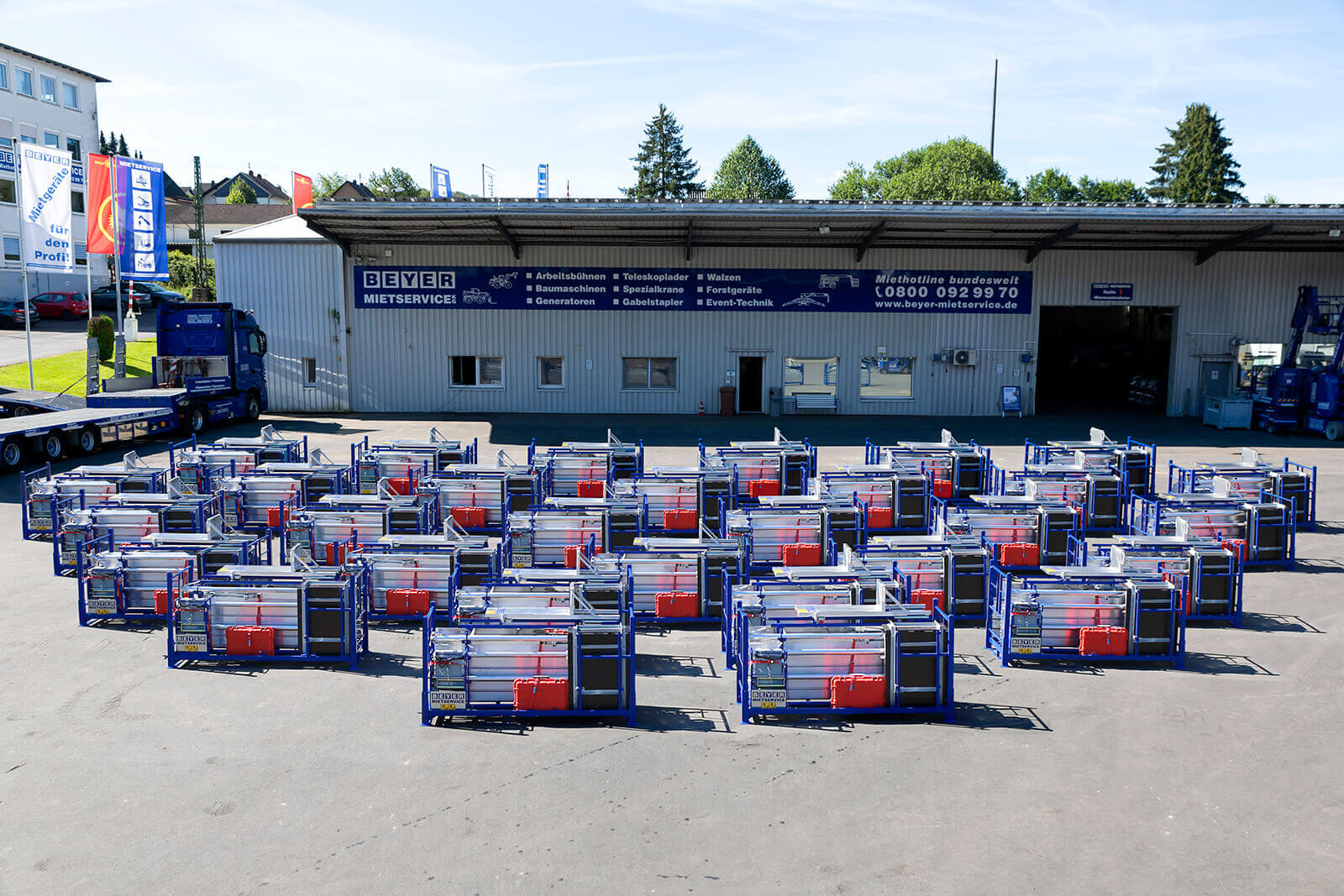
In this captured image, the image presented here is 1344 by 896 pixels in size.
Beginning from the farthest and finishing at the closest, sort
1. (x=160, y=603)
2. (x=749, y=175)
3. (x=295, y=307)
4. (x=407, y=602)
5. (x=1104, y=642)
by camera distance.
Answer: (x=749, y=175) < (x=295, y=307) < (x=407, y=602) < (x=160, y=603) < (x=1104, y=642)

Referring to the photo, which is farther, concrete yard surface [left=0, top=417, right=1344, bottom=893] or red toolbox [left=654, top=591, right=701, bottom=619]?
red toolbox [left=654, top=591, right=701, bottom=619]

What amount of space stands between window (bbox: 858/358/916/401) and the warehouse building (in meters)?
0.06

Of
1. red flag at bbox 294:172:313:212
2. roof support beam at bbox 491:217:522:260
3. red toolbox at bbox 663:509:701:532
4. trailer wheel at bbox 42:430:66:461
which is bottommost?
red toolbox at bbox 663:509:701:532

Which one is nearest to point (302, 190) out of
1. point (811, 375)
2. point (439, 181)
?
point (439, 181)

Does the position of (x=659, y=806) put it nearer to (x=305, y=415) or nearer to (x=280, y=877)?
(x=280, y=877)

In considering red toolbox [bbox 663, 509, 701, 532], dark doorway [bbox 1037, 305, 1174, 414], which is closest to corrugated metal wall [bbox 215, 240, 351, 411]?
red toolbox [bbox 663, 509, 701, 532]

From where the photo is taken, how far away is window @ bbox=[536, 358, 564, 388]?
34344mm

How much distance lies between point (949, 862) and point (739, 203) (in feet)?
80.3

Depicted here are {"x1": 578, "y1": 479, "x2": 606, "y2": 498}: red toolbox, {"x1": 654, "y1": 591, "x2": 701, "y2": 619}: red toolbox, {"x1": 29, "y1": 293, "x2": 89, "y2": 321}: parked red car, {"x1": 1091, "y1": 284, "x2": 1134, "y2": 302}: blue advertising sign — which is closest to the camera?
{"x1": 654, "y1": 591, "x2": 701, "y2": 619}: red toolbox

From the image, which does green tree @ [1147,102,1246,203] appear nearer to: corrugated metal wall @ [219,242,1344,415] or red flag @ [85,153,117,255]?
corrugated metal wall @ [219,242,1344,415]

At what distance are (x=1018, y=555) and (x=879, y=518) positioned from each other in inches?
116

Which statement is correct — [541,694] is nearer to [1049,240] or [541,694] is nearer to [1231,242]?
[1049,240]

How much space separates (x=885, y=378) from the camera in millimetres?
34438

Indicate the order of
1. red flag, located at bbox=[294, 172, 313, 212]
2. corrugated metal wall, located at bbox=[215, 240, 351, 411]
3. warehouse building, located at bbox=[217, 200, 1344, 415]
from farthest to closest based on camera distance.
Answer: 1. red flag, located at bbox=[294, 172, 313, 212]
2. warehouse building, located at bbox=[217, 200, 1344, 415]
3. corrugated metal wall, located at bbox=[215, 240, 351, 411]
